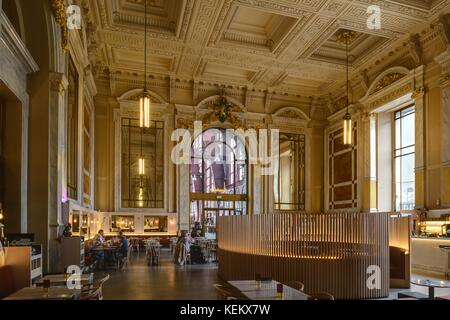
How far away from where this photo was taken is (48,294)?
4082 millimetres

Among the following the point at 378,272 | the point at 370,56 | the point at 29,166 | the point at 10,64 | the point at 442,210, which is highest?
the point at 370,56

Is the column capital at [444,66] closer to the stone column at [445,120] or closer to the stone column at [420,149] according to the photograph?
the stone column at [445,120]

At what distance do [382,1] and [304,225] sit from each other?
257 inches

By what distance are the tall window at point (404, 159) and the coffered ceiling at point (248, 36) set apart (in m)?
2.35

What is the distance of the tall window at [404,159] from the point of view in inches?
524

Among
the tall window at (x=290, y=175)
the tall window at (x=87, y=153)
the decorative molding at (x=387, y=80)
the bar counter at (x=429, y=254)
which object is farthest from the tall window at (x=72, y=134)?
the decorative molding at (x=387, y=80)

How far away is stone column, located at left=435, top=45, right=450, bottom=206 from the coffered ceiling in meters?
1.19

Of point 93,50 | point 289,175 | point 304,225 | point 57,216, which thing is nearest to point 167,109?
point 93,50

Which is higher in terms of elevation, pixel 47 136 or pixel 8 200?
pixel 47 136

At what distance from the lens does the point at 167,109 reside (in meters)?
15.8

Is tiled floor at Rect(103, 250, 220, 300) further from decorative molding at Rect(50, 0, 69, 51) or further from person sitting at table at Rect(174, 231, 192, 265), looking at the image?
decorative molding at Rect(50, 0, 69, 51)

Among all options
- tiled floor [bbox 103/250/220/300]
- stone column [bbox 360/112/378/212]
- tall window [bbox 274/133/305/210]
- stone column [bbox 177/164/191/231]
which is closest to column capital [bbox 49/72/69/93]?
tiled floor [bbox 103/250/220/300]

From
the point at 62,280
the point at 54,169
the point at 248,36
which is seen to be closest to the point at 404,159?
the point at 248,36

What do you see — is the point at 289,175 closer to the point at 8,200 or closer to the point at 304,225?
the point at 304,225
